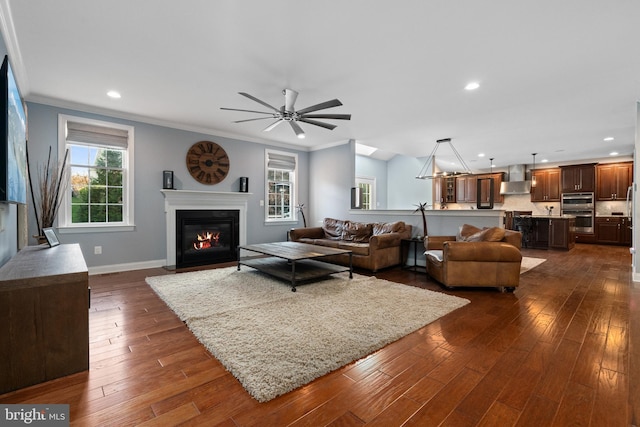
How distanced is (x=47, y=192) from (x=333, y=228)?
456 centimetres

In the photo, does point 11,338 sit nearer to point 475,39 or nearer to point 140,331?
point 140,331

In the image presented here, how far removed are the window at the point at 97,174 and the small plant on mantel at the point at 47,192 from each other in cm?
18

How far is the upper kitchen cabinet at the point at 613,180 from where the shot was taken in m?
7.98

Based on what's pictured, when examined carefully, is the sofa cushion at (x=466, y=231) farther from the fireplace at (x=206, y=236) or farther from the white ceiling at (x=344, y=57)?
the fireplace at (x=206, y=236)

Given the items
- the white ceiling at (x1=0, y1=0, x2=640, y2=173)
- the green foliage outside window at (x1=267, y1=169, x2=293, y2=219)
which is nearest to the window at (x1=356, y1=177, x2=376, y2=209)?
the green foliage outside window at (x1=267, y1=169, x2=293, y2=219)

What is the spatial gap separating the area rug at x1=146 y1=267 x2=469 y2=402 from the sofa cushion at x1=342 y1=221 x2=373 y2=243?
50.9 inches

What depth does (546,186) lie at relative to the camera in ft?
30.1

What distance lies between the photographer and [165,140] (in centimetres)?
521

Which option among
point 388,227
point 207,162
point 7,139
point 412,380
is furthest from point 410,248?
point 7,139

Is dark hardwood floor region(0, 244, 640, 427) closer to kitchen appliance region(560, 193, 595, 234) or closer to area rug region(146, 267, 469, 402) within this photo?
area rug region(146, 267, 469, 402)

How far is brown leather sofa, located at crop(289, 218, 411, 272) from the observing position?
186 inches
